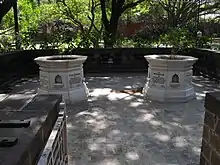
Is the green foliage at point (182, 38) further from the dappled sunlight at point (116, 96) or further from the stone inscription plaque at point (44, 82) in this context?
the stone inscription plaque at point (44, 82)

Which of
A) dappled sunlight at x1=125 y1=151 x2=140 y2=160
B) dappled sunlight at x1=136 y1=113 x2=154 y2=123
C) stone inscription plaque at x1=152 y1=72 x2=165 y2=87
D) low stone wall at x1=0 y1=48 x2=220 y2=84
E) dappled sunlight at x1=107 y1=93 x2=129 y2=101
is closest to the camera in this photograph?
dappled sunlight at x1=125 y1=151 x2=140 y2=160

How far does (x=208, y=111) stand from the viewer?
234cm

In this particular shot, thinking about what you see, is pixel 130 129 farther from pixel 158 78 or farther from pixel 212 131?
pixel 158 78

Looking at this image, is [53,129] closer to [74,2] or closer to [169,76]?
[169,76]

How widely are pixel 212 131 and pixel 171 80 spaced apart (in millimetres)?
3062

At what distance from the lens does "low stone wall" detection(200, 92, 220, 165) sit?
215 cm

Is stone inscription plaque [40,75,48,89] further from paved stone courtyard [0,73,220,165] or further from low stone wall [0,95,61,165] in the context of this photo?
low stone wall [0,95,61,165]

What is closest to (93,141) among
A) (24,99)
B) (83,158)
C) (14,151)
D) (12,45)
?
(83,158)

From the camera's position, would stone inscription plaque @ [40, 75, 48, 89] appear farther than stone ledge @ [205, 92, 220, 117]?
Yes

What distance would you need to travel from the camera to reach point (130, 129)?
3789mm

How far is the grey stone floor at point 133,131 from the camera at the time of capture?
2959mm

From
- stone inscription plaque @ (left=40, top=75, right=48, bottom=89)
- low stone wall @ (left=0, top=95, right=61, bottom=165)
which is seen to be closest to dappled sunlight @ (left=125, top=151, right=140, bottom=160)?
low stone wall @ (left=0, top=95, right=61, bottom=165)

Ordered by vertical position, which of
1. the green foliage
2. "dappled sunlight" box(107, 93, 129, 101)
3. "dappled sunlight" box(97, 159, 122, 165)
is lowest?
"dappled sunlight" box(97, 159, 122, 165)

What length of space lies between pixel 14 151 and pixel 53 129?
0.71 m
